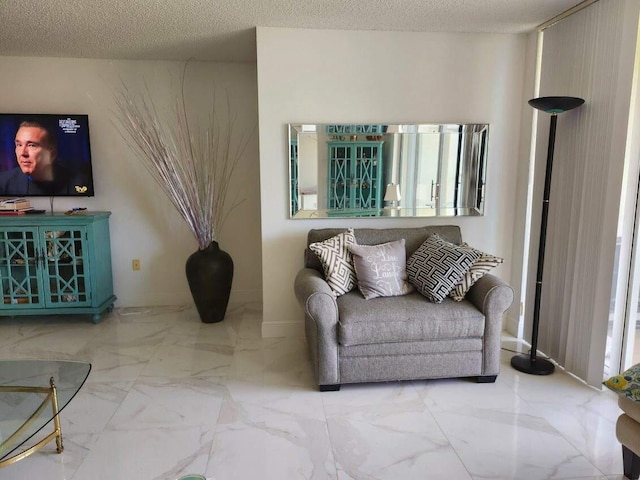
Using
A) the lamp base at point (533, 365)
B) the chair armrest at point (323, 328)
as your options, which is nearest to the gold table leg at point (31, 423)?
the chair armrest at point (323, 328)

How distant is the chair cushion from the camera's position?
7.61ft

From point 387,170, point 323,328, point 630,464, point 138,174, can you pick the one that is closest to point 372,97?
point 387,170

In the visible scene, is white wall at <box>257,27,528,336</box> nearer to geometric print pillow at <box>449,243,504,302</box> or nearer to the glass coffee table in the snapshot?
geometric print pillow at <box>449,243,504,302</box>

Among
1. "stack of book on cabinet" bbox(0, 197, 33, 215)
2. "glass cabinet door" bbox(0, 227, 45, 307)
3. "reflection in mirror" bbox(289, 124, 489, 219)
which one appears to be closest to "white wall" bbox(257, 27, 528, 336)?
"reflection in mirror" bbox(289, 124, 489, 219)

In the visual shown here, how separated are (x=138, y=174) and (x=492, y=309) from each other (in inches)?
120

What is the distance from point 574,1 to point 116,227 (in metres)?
3.77

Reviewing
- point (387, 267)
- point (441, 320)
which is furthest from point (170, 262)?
point (441, 320)

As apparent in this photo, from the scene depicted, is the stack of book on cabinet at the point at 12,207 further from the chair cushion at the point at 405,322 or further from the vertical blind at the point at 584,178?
the vertical blind at the point at 584,178

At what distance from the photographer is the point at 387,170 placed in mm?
3135

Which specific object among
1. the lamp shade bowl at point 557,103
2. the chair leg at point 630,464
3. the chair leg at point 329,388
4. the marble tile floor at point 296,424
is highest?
the lamp shade bowl at point 557,103

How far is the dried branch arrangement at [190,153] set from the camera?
3.29m

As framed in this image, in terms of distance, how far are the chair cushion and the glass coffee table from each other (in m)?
1.31

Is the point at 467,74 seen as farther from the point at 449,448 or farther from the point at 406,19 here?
the point at 449,448

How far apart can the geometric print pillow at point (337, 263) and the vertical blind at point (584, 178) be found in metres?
1.31
